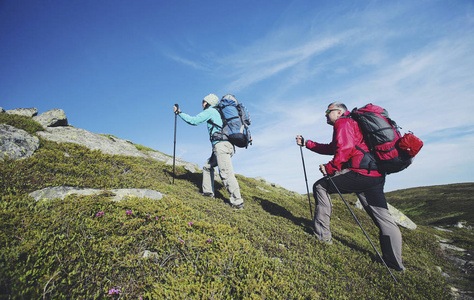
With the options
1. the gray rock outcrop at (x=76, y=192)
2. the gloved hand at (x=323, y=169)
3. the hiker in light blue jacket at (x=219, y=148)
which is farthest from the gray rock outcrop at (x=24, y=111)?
the gloved hand at (x=323, y=169)

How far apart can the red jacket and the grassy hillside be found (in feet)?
8.66

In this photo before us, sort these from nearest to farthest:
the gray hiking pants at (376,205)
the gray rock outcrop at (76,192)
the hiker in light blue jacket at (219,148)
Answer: the gray rock outcrop at (76,192)
the gray hiking pants at (376,205)
the hiker in light blue jacket at (219,148)

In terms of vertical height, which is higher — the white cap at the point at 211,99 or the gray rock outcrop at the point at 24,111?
the gray rock outcrop at the point at 24,111

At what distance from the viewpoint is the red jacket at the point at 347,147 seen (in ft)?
19.6

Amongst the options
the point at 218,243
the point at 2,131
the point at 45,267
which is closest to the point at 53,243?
the point at 45,267

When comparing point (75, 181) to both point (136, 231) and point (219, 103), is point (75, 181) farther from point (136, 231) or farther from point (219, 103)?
point (219, 103)

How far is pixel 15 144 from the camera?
8.91 meters

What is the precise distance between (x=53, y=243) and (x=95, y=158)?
6.99 meters

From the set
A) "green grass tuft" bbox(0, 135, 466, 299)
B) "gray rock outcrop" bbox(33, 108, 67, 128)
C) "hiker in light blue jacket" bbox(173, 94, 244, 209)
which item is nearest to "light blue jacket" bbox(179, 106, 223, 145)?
"hiker in light blue jacket" bbox(173, 94, 244, 209)

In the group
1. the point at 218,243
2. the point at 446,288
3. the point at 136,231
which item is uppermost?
the point at 136,231

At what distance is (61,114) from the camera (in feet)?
59.1

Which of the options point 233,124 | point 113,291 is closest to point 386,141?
point 233,124

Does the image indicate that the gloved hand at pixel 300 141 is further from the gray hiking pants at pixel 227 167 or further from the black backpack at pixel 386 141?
the gray hiking pants at pixel 227 167

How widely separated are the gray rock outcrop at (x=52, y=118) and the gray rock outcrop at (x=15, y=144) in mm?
8927
